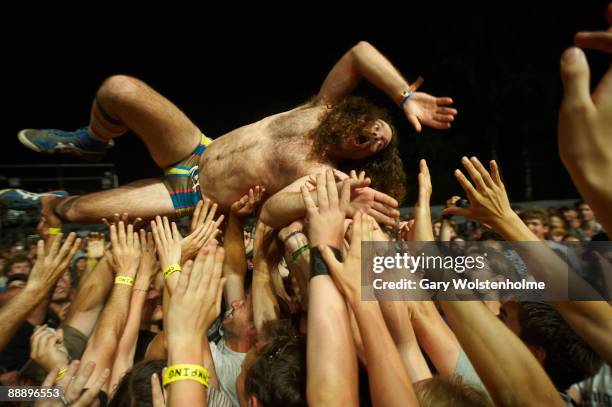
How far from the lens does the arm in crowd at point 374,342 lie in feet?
3.29

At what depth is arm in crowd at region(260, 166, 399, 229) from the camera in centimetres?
173

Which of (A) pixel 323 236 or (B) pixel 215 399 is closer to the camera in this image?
(A) pixel 323 236

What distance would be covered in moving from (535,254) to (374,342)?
18.2 inches

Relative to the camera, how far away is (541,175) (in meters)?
11.5

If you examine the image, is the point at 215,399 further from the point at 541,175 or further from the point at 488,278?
the point at 541,175

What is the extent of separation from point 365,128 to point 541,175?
10898 mm

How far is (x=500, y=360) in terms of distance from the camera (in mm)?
1075

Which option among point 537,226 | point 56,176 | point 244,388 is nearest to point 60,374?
point 244,388

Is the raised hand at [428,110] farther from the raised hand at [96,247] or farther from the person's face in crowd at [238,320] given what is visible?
the raised hand at [96,247]

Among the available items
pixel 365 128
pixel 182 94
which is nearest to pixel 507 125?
pixel 182 94

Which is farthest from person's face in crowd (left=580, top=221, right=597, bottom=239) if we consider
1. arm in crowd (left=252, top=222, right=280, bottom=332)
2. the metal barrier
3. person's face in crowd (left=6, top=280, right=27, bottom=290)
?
the metal barrier

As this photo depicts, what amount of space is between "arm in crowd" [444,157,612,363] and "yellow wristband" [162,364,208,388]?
0.84m

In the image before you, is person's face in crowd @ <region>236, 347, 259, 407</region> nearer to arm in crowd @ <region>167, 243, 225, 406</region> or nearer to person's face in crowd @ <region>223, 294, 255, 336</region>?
arm in crowd @ <region>167, 243, 225, 406</region>

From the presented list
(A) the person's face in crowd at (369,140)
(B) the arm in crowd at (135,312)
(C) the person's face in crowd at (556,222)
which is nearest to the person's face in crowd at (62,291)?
(B) the arm in crowd at (135,312)
